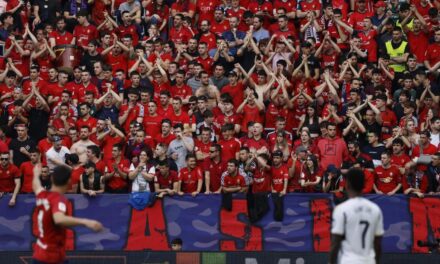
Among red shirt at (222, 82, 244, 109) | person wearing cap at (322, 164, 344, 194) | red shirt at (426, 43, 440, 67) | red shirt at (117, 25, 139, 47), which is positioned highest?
red shirt at (117, 25, 139, 47)

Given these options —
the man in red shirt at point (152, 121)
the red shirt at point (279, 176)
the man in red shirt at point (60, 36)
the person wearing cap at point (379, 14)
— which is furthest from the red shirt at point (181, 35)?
the red shirt at point (279, 176)

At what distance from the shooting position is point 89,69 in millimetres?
25031

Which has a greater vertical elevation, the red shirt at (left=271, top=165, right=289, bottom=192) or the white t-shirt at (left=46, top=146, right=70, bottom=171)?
the white t-shirt at (left=46, top=146, right=70, bottom=171)

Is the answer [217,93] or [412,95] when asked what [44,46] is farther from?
[412,95]

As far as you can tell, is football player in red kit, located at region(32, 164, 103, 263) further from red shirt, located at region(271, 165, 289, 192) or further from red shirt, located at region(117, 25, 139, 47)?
red shirt, located at region(117, 25, 139, 47)

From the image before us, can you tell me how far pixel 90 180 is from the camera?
20906 millimetres

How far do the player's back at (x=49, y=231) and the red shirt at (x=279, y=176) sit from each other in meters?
7.96

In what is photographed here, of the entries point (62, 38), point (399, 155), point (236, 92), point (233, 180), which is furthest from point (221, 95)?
point (62, 38)

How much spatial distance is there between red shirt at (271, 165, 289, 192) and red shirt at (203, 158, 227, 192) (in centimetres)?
97

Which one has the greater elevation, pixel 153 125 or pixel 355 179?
pixel 153 125

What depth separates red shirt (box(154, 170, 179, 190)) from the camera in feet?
68.9

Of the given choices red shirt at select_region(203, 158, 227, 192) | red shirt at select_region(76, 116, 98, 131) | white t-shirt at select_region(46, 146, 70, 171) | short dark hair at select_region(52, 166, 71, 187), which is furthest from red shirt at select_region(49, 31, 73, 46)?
short dark hair at select_region(52, 166, 71, 187)

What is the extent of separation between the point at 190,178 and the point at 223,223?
1.06m

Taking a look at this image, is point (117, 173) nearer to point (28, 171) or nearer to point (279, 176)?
point (28, 171)
